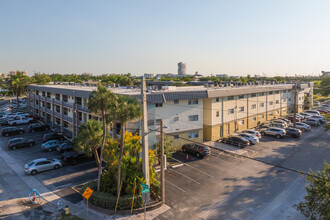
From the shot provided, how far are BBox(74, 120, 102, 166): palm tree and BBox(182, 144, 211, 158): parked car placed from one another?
1466 cm

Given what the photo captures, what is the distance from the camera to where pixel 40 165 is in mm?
26250

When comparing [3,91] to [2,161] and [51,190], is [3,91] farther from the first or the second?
Answer: [51,190]

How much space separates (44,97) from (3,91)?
3370 inches

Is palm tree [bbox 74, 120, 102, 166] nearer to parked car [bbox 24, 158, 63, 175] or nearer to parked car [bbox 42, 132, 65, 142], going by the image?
parked car [bbox 24, 158, 63, 175]

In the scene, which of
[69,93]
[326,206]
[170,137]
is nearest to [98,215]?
[326,206]

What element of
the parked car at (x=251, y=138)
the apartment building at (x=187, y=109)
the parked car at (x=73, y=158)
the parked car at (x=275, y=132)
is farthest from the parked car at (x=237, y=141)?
the parked car at (x=73, y=158)

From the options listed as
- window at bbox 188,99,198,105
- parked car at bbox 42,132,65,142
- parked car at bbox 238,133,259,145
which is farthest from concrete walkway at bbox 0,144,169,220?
parked car at bbox 238,133,259,145

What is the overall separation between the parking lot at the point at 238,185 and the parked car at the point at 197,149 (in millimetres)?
811

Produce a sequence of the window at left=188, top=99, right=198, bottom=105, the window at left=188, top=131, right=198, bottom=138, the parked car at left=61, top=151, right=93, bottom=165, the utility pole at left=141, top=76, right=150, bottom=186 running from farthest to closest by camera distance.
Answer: the window at left=188, top=131, right=198, bottom=138
the window at left=188, top=99, right=198, bottom=105
the parked car at left=61, top=151, right=93, bottom=165
the utility pole at left=141, top=76, right=150, bottom=186

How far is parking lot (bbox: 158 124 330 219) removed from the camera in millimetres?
18562

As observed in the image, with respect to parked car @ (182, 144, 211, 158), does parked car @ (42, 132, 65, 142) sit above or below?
above

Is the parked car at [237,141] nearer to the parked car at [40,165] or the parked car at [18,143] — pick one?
the parked car at [40,165]

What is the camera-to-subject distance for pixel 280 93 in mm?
56812

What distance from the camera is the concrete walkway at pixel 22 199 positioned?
18.0 meters
